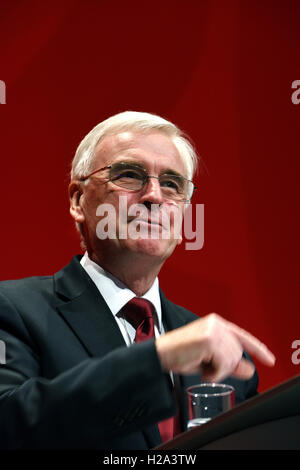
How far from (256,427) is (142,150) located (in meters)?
1.07

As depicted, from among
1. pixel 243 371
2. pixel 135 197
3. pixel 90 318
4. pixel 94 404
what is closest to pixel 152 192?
pixel 135 197

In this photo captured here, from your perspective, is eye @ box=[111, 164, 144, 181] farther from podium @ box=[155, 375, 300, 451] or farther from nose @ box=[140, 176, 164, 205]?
podium @ box=[155, 375, 300, 451]

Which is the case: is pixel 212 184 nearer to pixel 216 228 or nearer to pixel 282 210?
pixel 216 228

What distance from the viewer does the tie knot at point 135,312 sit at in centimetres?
153

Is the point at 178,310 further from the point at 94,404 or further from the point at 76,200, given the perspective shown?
the point at 94,404

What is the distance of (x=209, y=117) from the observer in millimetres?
2494

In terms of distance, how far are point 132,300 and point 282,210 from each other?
1.24 meters

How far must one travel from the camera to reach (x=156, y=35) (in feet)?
7.92

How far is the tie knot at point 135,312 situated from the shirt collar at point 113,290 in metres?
0.02

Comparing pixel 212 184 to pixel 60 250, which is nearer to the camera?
pixel 60 250

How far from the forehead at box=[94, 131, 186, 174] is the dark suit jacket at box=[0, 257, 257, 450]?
440 mm

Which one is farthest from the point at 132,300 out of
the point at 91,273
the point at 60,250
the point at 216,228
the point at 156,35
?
the point at 156,35

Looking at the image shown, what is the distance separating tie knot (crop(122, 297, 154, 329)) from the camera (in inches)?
60.3
